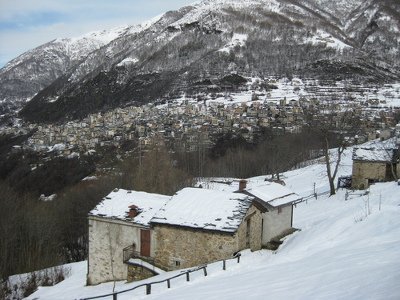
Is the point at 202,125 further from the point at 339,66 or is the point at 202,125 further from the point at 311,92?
the point at 339,66

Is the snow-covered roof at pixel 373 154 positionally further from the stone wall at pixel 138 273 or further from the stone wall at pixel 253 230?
the stone wall at pixel 138 273

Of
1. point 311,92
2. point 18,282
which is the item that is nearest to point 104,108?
point 311,92

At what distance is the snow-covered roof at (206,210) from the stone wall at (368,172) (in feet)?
65.7

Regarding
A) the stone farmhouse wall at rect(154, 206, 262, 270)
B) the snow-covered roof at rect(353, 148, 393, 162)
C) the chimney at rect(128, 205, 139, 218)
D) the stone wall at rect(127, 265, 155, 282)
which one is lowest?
the stone wall at rect(127, 265, 155, 282)

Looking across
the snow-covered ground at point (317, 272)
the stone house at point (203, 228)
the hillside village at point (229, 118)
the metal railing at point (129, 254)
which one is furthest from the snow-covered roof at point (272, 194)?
the hillside village at point (229, 118)

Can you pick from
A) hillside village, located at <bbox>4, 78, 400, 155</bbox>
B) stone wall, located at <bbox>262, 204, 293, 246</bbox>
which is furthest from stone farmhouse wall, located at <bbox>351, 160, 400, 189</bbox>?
Answer: hillside village, located at <bbox>4, 78, 400, 155</bbox>

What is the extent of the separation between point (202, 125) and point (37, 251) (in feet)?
252

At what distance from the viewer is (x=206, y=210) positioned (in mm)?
20562

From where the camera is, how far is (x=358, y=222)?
18.6m

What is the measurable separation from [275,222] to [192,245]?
6113mm

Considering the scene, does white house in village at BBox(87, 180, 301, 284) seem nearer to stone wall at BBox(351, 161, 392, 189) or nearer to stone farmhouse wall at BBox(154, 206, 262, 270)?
stone farmhouse wall at BBox(154, 206, 262, 270)

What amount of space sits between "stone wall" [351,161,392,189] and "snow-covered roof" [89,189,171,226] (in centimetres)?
2027

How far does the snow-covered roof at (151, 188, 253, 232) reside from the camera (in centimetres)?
1958

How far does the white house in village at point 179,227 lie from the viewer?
19625mm
